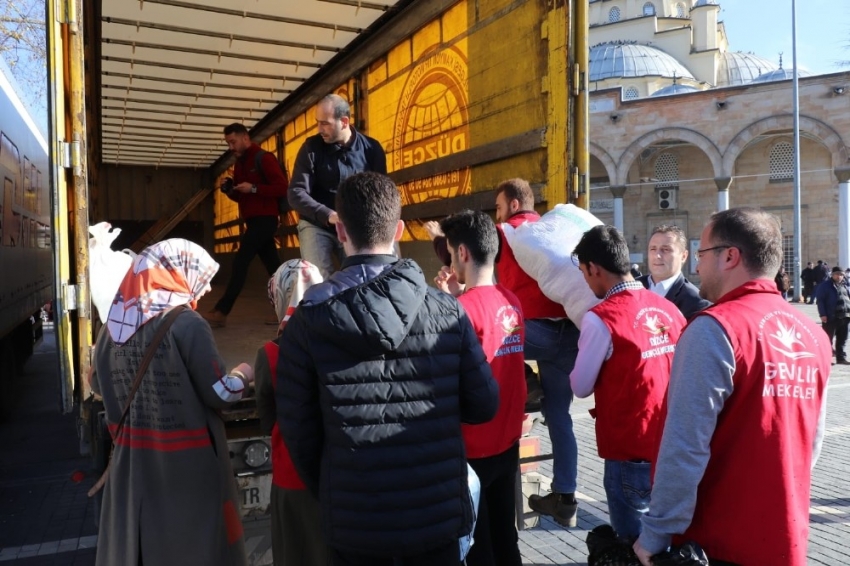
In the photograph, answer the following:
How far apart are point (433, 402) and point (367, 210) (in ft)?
2.15

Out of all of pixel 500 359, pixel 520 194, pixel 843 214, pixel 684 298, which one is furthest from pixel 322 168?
pixel 843 214

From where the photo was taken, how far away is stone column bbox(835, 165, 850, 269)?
30328 millimetres

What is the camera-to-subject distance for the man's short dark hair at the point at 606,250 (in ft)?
10.5

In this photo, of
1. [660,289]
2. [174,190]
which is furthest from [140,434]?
[174,190]

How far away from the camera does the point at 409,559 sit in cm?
218

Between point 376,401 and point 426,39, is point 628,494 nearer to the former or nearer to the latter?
point 376,401

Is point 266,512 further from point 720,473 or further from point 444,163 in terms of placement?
point 444,163

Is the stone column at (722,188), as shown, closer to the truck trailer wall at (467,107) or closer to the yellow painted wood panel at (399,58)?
the truck trailer wall at (467,107)

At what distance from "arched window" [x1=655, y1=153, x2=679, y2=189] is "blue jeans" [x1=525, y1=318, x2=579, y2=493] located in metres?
35.6

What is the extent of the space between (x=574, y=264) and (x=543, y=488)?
160 cm

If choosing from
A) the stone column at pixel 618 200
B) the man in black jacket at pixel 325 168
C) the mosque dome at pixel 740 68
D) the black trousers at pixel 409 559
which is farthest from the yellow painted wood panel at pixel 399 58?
the mosque dome at pixel 740 68

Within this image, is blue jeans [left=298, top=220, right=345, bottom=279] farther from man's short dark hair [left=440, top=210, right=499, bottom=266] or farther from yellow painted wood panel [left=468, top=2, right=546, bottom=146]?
man's short dark hair [left=440, top=210, right=499, bottom=266]

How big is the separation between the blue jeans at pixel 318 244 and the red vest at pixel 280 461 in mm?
2466

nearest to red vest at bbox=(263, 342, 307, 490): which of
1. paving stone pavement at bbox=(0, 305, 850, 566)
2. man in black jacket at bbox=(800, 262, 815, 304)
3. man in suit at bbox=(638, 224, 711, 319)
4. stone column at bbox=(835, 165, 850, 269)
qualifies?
paving stone pavement at bbox=(0, 305, 850, 566)
